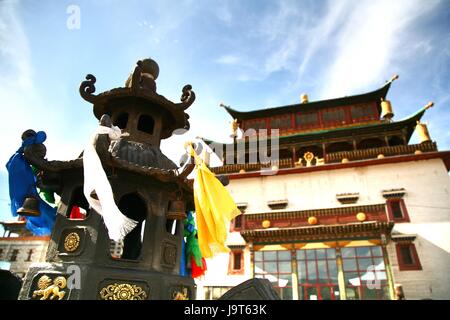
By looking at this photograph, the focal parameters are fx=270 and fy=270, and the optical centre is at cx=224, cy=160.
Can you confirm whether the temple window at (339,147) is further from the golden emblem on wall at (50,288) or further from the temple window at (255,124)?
the golden emblem on wall at (50,288)

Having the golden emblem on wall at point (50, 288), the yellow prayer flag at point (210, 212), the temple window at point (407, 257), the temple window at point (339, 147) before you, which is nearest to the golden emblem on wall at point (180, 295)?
the yellow prayer flag at point (210, 212)

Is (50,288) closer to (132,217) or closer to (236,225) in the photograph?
(132,217)

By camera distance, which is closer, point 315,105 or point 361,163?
point 361,163

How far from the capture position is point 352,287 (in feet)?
55.7

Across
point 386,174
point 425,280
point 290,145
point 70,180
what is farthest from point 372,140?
point 70,180

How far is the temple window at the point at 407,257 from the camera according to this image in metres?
17.8

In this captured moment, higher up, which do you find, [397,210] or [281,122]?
[281,122]

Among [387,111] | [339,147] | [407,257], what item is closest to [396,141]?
[387,111]

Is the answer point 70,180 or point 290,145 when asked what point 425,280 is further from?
point 70,180

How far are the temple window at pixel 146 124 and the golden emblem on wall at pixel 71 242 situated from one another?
111 inches

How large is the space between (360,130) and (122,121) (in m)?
25.5

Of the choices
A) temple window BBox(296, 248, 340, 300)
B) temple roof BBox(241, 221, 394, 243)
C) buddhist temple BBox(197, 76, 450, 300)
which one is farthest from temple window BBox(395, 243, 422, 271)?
temple window BBox(296, 248, 340, 300)

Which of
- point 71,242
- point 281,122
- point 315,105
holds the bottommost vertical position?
point 71,242

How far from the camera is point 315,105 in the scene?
2970 cm
